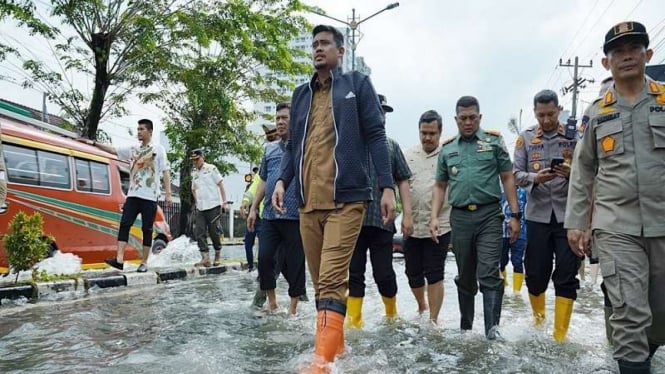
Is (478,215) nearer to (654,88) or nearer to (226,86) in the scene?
(654,88)

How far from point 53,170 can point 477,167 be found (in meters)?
6.98

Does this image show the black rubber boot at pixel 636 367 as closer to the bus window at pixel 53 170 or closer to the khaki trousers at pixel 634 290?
the khaki trousers at pixel 634 290

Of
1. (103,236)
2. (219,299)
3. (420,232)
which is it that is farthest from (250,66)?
(420,232)

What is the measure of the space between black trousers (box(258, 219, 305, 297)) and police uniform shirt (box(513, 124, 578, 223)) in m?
2.06

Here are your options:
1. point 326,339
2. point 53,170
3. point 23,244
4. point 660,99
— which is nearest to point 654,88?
point 660,99

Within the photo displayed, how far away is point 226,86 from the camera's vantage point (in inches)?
715

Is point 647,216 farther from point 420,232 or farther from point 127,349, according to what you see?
point 127,349

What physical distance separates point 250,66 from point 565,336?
1615 centimetres

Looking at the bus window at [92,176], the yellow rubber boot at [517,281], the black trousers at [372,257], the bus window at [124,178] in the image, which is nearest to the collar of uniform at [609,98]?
the black trousers at [372,257]

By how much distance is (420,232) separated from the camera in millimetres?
5293

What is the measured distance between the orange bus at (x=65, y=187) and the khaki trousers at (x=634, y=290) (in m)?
7.35

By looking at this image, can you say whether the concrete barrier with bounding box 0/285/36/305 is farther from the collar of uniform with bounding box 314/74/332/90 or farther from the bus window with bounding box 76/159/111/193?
the collar of uniform with bounding box 314/74/332/90

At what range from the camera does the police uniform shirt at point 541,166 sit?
4477 mm

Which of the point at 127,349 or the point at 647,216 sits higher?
the point at 647,216
